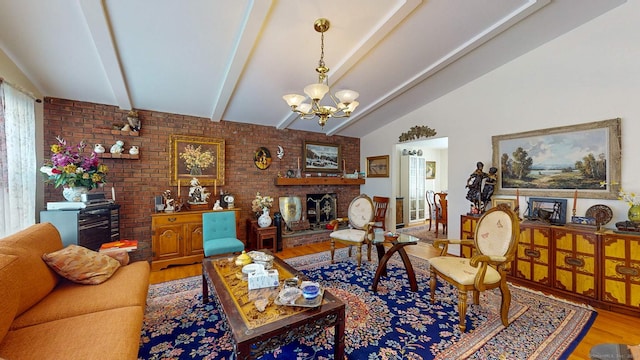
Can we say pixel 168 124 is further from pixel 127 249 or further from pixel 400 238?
pixel 400 238

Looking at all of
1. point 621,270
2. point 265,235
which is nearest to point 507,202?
point 621,270

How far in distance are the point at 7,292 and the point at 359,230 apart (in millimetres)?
3553

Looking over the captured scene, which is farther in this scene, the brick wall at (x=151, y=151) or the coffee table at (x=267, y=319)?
the brick wall at (x=151, y=151)

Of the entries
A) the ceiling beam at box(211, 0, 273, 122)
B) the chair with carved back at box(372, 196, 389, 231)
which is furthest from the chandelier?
the chair with carved back at box(372, 196, 389, 231)

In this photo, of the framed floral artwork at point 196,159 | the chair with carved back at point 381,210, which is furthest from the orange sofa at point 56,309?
the chair with carved back at point 381,210

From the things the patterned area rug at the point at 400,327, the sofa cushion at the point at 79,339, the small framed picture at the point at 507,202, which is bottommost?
the patterned area rug at the point at 400,327

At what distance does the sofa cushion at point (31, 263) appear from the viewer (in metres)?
1.55

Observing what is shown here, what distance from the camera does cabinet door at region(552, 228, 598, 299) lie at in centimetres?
258

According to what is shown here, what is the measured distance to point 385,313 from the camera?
2.38 m

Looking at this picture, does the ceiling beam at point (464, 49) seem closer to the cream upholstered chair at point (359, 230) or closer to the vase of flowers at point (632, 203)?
the cream upholstered chair at point (359, 230)

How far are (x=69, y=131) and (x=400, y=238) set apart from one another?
15.8ft

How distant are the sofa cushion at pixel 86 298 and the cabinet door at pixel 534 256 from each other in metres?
4.17

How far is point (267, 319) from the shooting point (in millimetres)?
1477

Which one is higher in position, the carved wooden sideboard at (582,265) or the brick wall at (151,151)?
the brick wall at (151,151)
